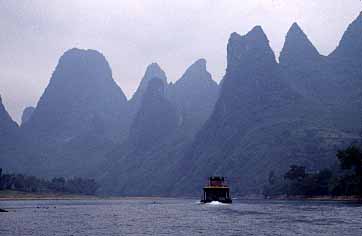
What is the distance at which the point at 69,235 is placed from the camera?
56000 mm

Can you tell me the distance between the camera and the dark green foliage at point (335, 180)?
140 meters

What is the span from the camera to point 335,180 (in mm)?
159125

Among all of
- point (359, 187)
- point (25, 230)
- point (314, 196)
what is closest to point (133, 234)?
point (25, 230)

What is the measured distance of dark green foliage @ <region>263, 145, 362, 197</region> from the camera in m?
140

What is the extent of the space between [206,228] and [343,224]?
16.1 m

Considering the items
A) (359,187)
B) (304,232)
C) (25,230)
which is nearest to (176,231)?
(304,232)

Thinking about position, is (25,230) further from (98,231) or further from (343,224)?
(343,224)

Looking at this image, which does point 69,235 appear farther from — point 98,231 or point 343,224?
point 343,224

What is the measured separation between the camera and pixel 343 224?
6394cm

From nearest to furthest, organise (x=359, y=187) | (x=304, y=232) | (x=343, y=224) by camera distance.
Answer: (x=304, y=232) < (x=343, y=224) < (x=359, y=187)

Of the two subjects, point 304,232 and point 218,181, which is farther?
point 218,181

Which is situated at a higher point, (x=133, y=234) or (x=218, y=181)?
(x=218, y=181)

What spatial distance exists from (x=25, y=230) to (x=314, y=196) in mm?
127252

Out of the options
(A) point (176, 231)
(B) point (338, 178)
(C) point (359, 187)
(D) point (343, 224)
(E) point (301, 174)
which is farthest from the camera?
(E) point (301, 174)
